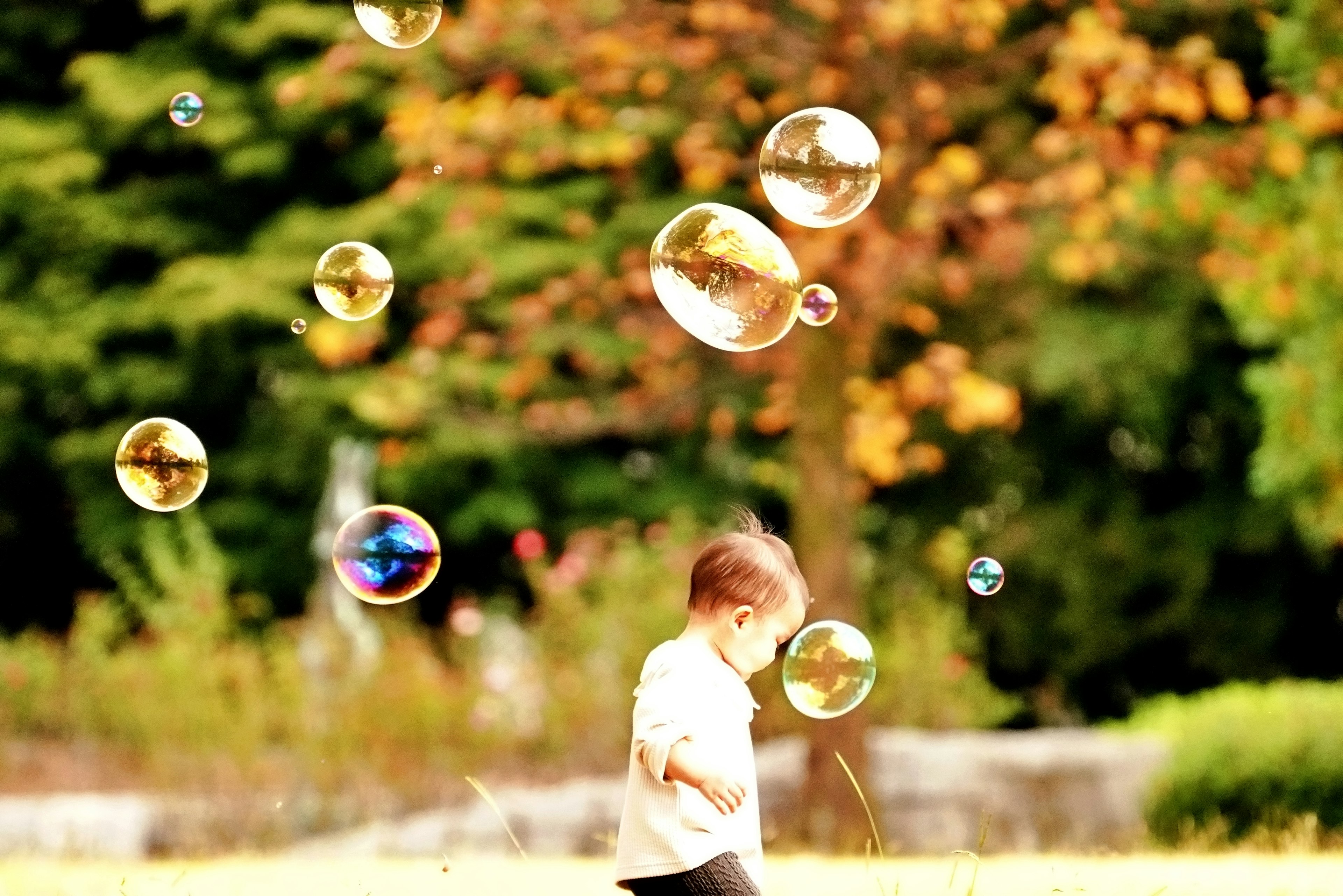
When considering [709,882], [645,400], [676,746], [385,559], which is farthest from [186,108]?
[709,882]

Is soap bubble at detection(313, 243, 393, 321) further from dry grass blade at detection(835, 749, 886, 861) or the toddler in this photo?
the toddler

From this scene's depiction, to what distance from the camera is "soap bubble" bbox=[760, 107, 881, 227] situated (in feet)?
17.3

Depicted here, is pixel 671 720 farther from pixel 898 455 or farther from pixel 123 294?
pixel 123 294

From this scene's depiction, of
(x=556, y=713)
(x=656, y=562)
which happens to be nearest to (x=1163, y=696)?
(x=656, y=562)

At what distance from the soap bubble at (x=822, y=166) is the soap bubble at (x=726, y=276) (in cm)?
44

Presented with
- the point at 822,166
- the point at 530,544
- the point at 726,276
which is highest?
the point at 822,166

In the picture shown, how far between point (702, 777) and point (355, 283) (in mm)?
3172

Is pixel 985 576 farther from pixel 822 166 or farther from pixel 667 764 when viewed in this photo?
pixel 667 764

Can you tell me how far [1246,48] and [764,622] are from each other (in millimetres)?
10997

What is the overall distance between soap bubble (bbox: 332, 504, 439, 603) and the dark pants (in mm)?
1842

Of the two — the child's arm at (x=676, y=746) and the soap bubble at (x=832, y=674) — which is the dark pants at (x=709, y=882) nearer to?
the child's arm at (x=676, y=746)

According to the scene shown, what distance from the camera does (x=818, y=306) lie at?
5.87 meters

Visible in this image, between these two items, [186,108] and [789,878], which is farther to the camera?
[186,108]

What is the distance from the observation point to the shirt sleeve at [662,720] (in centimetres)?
309
